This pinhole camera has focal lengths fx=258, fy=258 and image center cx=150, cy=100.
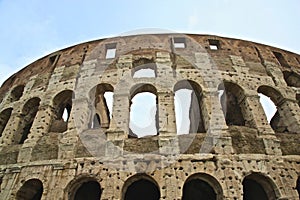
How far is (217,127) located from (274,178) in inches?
101

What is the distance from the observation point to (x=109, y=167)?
887 centimetres

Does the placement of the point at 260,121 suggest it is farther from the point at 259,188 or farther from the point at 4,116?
the point at 4,116

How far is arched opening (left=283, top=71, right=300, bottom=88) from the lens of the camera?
1359 centimetres

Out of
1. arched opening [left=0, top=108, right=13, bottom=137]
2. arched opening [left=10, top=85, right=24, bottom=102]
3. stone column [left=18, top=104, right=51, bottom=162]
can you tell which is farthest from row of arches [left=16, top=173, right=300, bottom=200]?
arched opening [left=10, top=85, right=24, bottom=102]

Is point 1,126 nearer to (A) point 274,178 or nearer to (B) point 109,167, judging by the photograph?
(B) point 109,167

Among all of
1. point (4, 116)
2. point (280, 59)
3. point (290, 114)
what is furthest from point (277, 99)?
point (4, 116)

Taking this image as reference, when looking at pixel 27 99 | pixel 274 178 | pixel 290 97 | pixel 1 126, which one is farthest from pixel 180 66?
pixel 1 126

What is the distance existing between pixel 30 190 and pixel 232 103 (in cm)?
1006

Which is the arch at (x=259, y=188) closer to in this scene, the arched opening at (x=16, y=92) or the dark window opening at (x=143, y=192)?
the dark window opening at (x=143, y=192)

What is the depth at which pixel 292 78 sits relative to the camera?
13688mm

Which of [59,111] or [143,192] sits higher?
[59,111]

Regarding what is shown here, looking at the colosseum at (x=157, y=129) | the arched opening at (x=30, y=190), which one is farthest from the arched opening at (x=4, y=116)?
the arched opening at (x=30, y=190)

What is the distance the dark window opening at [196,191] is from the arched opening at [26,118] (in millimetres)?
7750

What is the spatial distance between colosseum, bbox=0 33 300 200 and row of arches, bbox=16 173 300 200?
40 mm
